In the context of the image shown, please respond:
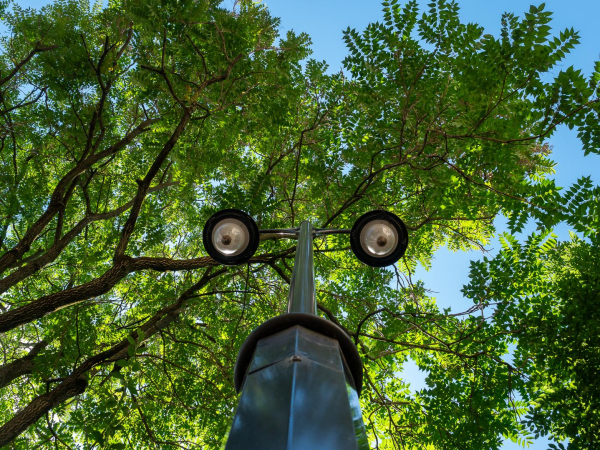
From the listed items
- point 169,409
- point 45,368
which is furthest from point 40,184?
point 169,409

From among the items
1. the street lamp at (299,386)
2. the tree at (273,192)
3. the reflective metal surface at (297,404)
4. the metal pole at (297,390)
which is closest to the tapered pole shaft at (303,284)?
the street lamp at (299,386)

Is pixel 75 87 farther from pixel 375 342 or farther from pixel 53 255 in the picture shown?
pixel 375 342

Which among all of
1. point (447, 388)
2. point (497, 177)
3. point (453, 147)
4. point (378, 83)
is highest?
point (378, 83)

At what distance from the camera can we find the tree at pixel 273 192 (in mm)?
4957

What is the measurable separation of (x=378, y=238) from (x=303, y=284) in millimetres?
1247

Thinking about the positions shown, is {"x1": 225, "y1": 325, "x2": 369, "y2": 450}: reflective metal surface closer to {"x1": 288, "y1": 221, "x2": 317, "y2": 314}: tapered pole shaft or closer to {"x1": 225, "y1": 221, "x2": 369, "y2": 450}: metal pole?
{"x1": 225, "y1": 221, "x2": 369, "y2": 450}: metal pole

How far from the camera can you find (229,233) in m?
3.46

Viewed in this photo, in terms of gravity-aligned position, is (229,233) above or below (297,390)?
above

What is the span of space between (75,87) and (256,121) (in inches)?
124

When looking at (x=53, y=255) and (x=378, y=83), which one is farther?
(x=53, y=255)

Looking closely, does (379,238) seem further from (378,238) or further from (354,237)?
(354,237)

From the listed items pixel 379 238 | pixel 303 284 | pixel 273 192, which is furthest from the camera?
pixel 273 192

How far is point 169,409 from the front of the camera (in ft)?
24.2

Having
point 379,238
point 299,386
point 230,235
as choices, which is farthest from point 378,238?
point 299,386
